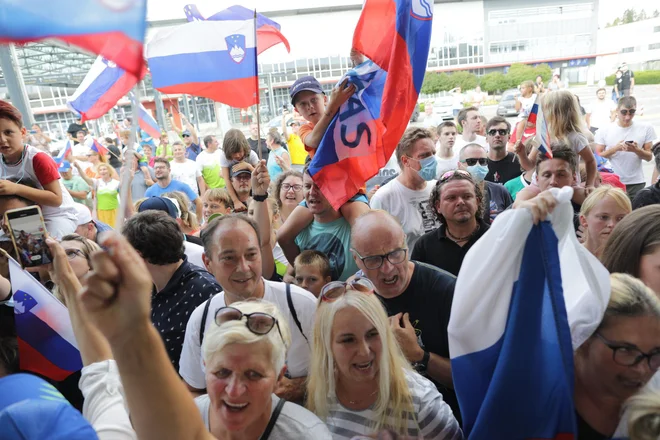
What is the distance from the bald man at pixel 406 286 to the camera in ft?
7.09

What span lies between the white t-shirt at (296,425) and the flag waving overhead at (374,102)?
1667mm

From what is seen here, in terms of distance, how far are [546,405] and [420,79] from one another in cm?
223

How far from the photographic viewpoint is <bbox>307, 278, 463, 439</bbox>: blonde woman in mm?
1710

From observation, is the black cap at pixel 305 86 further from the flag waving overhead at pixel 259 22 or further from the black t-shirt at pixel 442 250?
the black t-shirt at pixel 442 250

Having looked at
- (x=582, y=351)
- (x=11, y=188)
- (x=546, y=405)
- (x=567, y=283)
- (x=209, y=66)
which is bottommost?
(x=546, y=405)

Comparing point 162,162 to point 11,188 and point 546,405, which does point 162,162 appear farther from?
point 546,405

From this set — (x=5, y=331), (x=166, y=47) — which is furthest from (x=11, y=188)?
(x=166, y=47)

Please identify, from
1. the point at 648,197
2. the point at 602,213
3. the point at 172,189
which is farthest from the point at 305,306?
the point at 172,189

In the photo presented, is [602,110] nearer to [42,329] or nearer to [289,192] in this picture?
[289,192]

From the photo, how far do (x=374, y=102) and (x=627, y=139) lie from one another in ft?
14.6

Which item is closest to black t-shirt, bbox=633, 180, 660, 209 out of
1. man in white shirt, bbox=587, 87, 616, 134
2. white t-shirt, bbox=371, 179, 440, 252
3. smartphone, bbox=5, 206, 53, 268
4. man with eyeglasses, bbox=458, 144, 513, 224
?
man with eyeglasses, bbox=458, 144, 513, 224

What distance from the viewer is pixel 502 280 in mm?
1514

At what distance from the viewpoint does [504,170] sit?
495 centimetres

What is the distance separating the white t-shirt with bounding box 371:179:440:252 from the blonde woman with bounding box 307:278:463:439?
1674 mm
